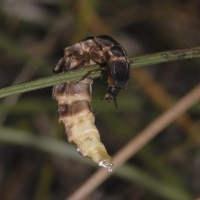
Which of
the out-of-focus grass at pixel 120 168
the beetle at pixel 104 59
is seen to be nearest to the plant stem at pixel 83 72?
the beetle at pixel 104 59

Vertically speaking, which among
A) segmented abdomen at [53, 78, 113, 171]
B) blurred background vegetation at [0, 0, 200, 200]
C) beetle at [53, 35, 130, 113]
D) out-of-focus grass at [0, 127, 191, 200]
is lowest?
segmented abdomen at [53, 78, 113, 171]

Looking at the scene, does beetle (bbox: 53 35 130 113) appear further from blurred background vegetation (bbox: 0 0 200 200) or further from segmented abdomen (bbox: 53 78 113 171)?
blurred background vegetation (bbox: 0 0 200 200)

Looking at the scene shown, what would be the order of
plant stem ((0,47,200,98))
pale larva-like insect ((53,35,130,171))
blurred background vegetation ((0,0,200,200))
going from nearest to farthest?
plant stem ((0,47,200,98)), pale larva-like insect ((53,35,130,171)), blurred background vegetation ((0,0,200,200))

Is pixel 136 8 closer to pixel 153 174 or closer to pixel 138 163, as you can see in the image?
pixel 138 163

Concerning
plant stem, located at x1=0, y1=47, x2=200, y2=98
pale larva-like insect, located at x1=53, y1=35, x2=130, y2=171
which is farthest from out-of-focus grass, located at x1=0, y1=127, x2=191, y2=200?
plant stem, located at x1=0, y1=47, x2=200, y2=98

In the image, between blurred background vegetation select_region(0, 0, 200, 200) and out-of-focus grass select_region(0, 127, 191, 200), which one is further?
blurred background vegetation select_region(0, 0, 200, 200)

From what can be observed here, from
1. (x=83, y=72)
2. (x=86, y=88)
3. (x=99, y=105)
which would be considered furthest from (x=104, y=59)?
(x=99, y=105)

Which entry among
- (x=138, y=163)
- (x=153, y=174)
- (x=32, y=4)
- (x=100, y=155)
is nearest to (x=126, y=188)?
(x=138, y=163)

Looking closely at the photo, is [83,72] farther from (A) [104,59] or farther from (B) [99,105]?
(B) [99,105]
